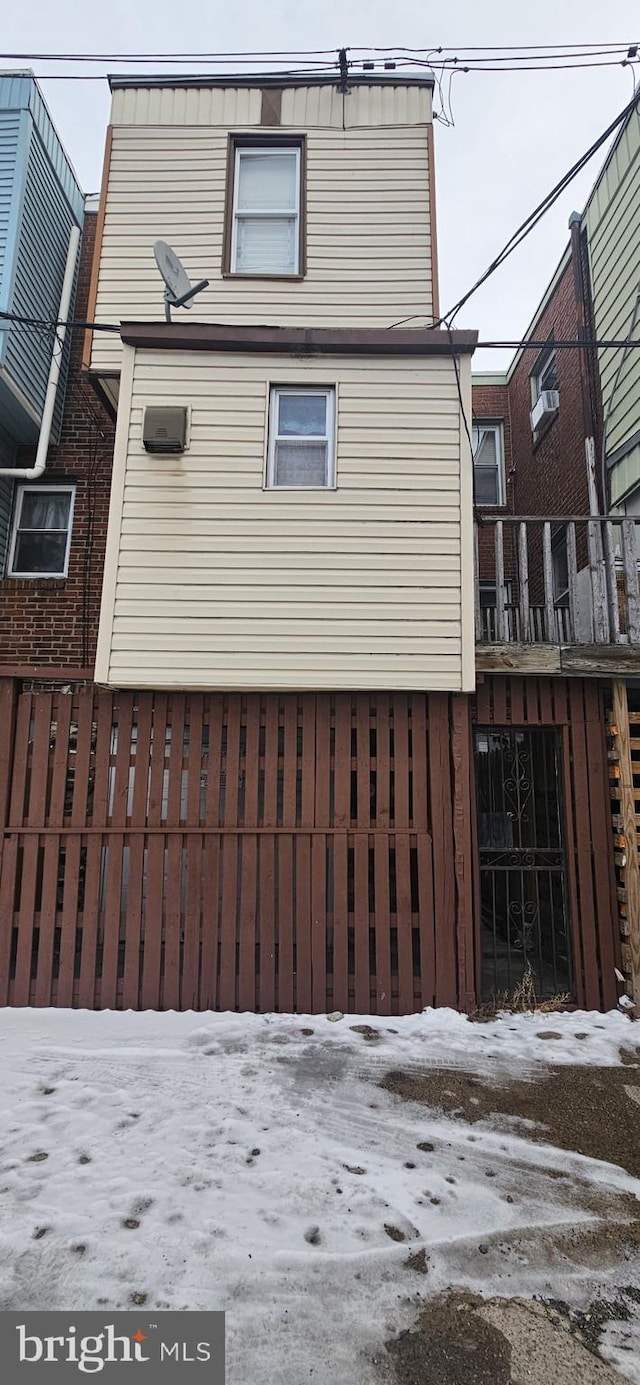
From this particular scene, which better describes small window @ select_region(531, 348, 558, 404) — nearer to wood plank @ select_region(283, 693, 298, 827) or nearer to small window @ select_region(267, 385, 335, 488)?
small window @ select_region(267, 385, 335, 488)

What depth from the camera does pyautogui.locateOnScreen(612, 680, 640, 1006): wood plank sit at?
5.30 m

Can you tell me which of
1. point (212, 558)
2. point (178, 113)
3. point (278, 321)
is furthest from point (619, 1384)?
point (178, 113)

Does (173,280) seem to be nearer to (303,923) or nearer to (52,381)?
(52,381)

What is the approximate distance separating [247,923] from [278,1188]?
2322 mm

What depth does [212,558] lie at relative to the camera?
18.6 ft

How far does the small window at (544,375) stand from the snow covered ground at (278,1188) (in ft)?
30.8

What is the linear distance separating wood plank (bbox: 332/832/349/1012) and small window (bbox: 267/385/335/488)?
3.14 meters

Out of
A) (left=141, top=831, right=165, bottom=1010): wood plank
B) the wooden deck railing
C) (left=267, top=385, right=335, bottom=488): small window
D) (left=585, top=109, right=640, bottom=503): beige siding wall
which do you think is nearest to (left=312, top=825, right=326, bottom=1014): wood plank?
(left=141, top=831, right=165, bottom=1010): wood plank

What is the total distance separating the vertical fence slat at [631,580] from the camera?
5.82 metres

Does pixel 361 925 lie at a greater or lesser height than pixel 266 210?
lesser

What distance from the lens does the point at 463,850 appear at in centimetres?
538

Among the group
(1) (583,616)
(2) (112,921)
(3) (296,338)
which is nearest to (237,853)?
(2) (112,921)

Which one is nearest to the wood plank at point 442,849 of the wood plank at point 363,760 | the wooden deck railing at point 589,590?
the wood plank at point 363,760

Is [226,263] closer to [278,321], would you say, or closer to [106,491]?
[278,321]
